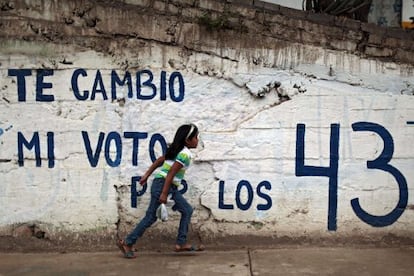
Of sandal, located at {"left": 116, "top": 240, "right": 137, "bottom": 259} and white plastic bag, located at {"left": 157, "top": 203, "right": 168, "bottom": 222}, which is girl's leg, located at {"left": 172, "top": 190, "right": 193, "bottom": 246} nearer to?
white plastic bag, located at {"left": 157, "top": 203, "right": 168, "bottom": 222}

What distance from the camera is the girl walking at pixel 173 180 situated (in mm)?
5512

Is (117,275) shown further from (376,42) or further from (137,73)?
(376,42)

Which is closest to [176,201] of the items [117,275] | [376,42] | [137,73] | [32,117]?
[117,275]

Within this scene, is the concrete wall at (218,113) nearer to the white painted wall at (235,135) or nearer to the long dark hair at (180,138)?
the white painted wall at (235,135)

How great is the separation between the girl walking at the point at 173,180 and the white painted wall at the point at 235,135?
35 centimetres

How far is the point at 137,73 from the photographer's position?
5.98 m

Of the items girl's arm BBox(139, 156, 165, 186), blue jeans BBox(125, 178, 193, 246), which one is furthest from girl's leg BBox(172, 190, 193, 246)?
girl's arm BBox(139, 156, 165, 186)

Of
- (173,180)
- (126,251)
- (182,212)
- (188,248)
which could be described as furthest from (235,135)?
(126,251)

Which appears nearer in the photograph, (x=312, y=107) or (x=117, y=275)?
(x=117, y=275)

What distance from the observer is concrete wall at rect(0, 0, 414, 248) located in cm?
592

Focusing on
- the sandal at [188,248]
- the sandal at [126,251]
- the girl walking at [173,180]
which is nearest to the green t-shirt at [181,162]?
the girl walking at [173,180]

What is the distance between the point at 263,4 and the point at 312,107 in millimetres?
1120

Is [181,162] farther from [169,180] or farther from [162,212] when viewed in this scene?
[162,212]

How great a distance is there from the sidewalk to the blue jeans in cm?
25
